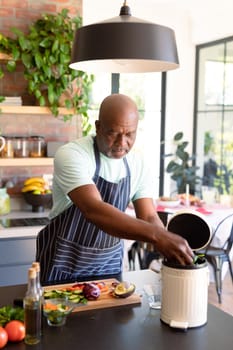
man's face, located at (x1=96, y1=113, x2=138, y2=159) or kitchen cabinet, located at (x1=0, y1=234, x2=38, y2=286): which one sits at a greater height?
man's face, located at (x1=96, y1=113, x2=138, y2=159)

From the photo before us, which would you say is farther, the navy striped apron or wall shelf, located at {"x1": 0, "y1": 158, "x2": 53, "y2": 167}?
wall shelf, located at {"x1": 0, "y1": 158, "x2": 53, "y2": 167}

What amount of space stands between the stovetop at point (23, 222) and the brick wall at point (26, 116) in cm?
43

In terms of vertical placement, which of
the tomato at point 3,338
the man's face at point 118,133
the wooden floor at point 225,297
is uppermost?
the man's face at point 118,133

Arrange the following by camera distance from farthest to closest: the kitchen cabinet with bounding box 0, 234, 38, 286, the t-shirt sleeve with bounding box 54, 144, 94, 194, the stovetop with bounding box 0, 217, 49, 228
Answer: the stovetop with bounding box 0, 217, 49, 228
the kitchen cabinet with bounding box 0, 234, 38, 286
the t-shirt sleeve with bounding box 54, 144, 94, 194

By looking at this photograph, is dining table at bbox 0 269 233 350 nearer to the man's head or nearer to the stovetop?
the man's head

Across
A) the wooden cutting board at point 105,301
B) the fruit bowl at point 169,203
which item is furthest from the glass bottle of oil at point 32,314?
the fruit bowl at point 169,203

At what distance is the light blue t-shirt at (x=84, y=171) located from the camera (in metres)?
1.68

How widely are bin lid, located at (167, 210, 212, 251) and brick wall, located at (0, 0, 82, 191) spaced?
232 cm

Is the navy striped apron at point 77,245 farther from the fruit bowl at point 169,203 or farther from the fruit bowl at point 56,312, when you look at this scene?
the fruit bowl at point 169,203

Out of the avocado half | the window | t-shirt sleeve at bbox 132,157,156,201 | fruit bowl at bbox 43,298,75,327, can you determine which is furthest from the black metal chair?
fruit bowl at bbox 43,298,75,327

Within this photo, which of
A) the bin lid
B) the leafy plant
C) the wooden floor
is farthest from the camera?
the leafy plant

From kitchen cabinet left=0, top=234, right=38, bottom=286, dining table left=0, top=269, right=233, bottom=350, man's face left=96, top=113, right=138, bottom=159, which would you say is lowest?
kitchen cabinet left=0, top=234, right=38, bottom=286

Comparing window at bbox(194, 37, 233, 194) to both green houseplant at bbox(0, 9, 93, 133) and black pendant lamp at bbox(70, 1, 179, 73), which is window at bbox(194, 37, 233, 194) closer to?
green houseplant at bbox(0, 9, 93, 133)

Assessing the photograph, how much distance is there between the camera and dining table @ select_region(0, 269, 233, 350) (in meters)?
1.30
